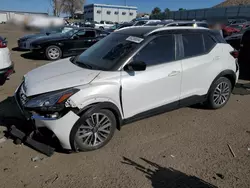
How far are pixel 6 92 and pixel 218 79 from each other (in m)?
4.90

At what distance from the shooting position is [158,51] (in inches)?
139

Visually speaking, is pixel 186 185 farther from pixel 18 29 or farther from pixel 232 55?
pixel 18 29

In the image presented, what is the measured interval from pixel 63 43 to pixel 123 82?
23.8 ft

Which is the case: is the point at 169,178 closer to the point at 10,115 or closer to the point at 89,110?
the point at 89,110

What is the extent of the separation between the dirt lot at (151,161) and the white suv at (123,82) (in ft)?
1.05

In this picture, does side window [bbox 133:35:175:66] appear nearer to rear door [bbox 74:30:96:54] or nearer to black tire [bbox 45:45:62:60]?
rear door [bbox 74:30:96:54]

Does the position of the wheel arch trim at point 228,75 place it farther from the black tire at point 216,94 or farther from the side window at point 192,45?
the side window at point 192,45

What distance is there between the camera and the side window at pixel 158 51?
11.1 feet

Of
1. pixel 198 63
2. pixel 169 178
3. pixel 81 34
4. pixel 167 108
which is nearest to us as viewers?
pixel 169 178

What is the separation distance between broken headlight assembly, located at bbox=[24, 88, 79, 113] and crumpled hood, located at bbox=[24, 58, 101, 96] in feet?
0.32

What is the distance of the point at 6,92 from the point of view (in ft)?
17.4

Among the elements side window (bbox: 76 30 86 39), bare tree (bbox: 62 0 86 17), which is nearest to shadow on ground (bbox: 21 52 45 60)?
side window (bbox: 76 30 86 39)

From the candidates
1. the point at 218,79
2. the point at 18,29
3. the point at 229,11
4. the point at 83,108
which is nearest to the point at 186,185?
the point at 83,108

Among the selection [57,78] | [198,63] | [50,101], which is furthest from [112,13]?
[50,101]
